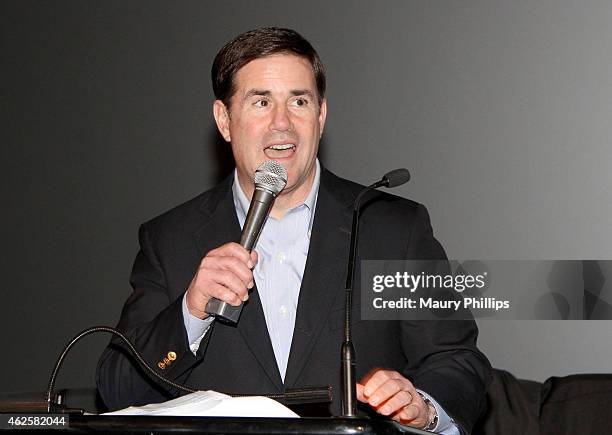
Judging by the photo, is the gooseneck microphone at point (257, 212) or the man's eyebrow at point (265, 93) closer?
the gooseneck microphone at point (257, 212)

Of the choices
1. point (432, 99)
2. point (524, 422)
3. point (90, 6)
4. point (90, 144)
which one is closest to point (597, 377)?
point (524, 422)

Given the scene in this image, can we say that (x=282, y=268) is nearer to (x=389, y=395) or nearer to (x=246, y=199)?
(x=246, y=199)

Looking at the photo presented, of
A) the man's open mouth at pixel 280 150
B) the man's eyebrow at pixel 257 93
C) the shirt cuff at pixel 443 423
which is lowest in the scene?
the shirt cuff at pixel 443 423

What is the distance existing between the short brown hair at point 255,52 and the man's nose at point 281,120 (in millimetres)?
148

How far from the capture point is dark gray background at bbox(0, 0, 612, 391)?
331 cm

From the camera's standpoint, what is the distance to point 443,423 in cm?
195

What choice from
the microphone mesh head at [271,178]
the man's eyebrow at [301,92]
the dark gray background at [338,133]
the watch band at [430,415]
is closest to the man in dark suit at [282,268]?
the man's eyebrow at [301,92]

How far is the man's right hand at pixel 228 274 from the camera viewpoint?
1.79m

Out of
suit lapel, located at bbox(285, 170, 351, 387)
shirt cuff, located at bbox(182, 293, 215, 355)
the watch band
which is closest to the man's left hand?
the watch band

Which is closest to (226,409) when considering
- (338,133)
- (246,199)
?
(246,199)

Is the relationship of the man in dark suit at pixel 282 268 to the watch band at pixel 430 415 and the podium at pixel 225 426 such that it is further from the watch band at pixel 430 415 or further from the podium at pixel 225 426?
the podium at pixel 225 426

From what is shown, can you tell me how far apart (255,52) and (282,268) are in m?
0.55

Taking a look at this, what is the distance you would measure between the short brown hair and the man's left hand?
3.31ft

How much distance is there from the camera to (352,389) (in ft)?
4.88
